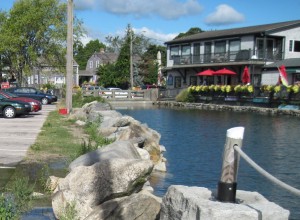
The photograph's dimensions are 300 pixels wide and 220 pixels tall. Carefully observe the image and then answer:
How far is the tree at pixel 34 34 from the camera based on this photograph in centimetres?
4516


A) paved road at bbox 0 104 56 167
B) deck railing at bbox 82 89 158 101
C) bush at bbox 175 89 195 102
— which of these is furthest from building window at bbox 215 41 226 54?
paved road at bbox 0 104 56 167

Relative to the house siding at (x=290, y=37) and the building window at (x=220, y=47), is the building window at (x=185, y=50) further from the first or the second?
the house siding at (x=290, y=37)

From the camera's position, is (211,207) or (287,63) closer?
(211,207)

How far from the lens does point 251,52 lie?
51469 mm

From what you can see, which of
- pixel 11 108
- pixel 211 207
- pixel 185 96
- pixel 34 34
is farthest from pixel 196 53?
pixel 211 207

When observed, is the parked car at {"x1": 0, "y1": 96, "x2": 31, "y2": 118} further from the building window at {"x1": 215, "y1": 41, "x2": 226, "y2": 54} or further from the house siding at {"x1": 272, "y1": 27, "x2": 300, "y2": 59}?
the house siding at {"x1": 272, "y1": 27, "x2": 300, "y2": 59}

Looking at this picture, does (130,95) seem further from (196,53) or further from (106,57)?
(106,57)

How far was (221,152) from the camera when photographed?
60.6 feet

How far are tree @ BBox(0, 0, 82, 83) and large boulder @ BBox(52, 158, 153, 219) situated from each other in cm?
3948

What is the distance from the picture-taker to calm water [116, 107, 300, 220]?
41.1 ft

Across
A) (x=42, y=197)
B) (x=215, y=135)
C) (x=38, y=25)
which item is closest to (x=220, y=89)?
(x=38, y=25)

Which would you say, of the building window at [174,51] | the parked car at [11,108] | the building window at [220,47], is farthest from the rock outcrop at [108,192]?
the building window at [174,51]

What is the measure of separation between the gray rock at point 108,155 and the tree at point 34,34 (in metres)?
37.1

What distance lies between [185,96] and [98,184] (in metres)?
46.1
